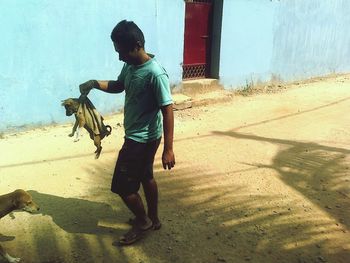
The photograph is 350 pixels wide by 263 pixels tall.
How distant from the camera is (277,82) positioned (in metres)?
10.5

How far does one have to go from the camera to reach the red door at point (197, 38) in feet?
28.0

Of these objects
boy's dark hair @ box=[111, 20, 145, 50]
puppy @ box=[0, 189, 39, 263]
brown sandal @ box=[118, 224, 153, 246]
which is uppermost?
boy's dark hair @ box=[111, 20, 145, 50]

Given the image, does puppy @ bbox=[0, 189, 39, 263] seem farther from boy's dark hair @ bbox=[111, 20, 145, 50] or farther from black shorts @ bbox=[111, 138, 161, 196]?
boy's dark hair @ bbox=[111, 20, 145, 50]

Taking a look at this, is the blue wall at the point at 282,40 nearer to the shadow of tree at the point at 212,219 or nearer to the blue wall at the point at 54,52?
the blue wall at the point at 54,52

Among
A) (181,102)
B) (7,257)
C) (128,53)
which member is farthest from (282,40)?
(7,257)

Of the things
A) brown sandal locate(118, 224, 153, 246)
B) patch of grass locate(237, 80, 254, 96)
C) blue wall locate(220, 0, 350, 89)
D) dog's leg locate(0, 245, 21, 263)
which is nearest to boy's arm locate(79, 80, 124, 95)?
brown sandal locate(118, 224, 153, 246)

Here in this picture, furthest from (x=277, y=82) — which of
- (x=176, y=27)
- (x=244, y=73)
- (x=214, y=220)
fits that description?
(x=214, y=220)

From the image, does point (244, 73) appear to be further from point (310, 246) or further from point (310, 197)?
point (310, 246)

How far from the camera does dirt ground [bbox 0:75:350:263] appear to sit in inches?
133

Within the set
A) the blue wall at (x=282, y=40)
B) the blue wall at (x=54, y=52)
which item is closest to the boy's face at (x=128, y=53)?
the blue wall at (x=54, y=52)

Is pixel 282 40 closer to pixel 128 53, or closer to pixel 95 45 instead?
pixel 95 45

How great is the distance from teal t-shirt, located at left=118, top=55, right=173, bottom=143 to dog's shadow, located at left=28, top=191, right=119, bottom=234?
0.94 m

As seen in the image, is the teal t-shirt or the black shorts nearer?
the teal t-shirt

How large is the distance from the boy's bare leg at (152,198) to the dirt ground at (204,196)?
0.12 metres
